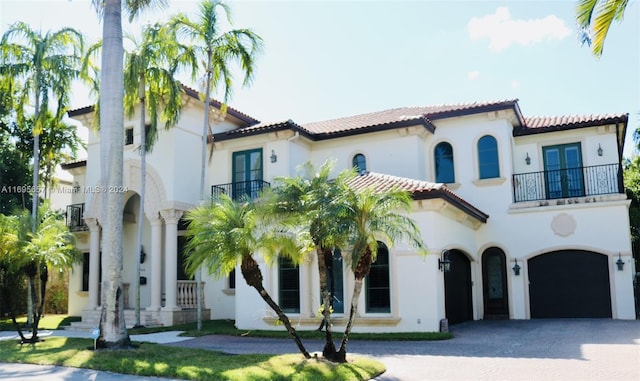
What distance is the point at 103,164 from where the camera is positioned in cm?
1428

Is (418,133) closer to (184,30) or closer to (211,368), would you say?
(184,30)

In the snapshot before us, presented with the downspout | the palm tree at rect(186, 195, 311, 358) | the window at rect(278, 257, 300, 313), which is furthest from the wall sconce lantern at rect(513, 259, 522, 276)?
the palm tree at rect(186, 195, 311, 358)

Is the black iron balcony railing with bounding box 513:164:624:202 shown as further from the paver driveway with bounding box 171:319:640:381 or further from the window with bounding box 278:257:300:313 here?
the window with bounding box 278:257:300:313

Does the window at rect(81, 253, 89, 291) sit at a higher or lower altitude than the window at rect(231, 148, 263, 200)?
lower

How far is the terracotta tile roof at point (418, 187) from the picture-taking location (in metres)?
16.6

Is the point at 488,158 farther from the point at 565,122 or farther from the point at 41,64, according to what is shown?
the point at 41,64

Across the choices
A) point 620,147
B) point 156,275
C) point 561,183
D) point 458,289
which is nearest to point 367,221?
point 458,289

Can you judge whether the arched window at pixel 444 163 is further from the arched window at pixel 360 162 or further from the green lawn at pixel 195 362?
the green lawn at pixel 195 362

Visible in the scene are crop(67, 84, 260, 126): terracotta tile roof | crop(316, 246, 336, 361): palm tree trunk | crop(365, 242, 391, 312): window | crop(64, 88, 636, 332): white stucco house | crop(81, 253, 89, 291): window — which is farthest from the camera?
crop(81, 253, 89, 291): window

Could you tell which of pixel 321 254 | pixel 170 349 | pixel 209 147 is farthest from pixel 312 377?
pixel 209 147

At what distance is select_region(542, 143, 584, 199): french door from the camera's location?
21953mm

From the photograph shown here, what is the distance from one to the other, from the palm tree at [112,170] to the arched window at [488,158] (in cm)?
1352

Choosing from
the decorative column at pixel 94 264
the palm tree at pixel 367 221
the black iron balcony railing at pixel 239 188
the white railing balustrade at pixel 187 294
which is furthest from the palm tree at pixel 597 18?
the decorative column at pixel 94 264

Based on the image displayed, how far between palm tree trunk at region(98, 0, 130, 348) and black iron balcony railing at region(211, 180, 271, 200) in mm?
8784
